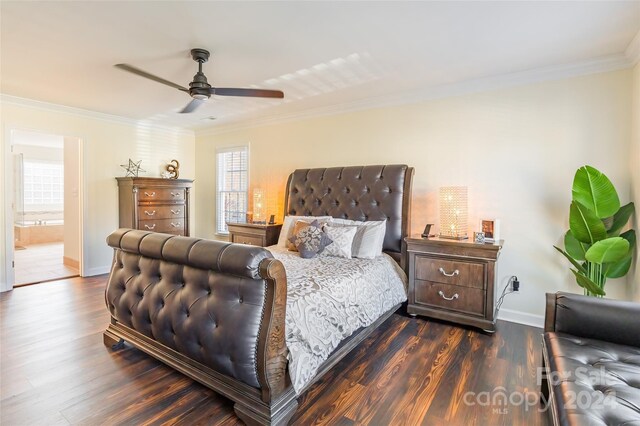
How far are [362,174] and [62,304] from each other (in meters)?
3.81

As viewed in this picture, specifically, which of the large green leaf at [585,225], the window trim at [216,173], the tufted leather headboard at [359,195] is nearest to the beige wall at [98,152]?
the window trim at [216,173]

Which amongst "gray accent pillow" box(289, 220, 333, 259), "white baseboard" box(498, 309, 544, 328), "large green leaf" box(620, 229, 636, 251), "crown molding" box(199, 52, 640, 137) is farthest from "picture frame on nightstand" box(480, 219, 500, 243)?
"gray accent pillow" box(289, 220, 333, 259)

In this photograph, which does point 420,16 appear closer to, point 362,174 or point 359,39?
point 359,39

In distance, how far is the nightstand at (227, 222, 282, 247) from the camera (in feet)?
14.0

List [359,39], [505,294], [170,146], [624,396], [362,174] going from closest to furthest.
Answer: [624,396]
[359,39]
[505,294]
[362,174]
[170,146]

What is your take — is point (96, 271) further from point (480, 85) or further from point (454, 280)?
point (480, 85)

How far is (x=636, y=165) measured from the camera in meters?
2.59

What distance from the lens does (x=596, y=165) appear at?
9.49ft

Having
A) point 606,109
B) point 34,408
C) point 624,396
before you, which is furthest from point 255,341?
point 606,109

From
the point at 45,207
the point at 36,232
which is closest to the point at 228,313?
the point at 36,232

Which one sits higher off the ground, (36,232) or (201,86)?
(201,86)

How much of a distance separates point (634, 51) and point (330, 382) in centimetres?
356

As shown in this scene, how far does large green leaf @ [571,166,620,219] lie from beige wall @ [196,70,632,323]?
1.51ft

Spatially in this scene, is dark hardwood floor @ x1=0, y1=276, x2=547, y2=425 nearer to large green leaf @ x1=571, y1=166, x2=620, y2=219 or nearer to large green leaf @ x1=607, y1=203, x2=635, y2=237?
large green leaf @ x1=607, y1=203, x2=635, y2=237
